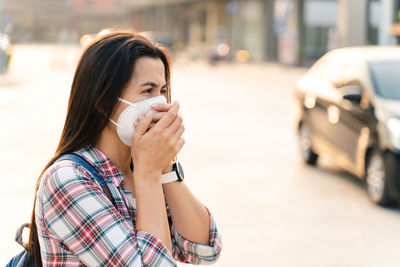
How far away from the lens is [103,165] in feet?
6.98

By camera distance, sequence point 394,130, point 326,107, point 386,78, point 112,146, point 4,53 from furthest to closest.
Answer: point 4,53 → point 326,107 → point 386,78 → point 394,130 → point 112,146

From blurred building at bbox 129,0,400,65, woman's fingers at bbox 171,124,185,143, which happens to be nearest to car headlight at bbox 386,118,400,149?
woman's fingers at bbox 171,124,185,143

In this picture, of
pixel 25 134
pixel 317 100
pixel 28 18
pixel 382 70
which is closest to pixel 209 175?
pixel 317 100

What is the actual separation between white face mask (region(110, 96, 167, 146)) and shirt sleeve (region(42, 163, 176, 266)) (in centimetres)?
24

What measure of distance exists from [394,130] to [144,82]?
516 cm

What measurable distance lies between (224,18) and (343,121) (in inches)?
1794

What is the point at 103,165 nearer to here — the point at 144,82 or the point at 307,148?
the point at 144,82

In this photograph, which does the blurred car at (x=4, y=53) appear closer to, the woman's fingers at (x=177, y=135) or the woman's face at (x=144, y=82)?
the woman's face at (x=144, y=82)

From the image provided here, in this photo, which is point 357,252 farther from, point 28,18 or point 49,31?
point 49,31

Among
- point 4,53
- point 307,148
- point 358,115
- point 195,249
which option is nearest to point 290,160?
point 307,148

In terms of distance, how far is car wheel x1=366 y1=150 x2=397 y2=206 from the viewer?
6954 mm

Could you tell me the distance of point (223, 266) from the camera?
518 centimetres

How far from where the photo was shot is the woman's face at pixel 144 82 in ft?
A: 7.07

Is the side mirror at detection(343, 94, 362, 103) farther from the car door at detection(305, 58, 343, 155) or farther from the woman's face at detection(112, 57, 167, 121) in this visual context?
the woman's face at detection(112, 57, 167, 121)
